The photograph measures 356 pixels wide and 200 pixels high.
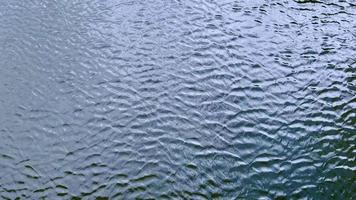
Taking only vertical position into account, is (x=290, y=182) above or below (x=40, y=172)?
below

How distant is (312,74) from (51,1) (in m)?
21.2

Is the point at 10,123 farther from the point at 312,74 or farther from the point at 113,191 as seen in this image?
the point at 312,74

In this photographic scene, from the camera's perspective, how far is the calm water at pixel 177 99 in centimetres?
2377

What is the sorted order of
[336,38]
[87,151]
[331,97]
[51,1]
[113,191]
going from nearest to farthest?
[113,191]
[87,151]
[331,97]
[336,38]
[51,1]

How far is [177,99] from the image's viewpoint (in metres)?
28.5

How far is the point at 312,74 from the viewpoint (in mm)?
30375

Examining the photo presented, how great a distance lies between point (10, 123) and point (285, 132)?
15.7m

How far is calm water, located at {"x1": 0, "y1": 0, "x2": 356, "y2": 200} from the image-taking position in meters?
23.8

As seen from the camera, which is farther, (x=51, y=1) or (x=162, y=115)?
(x=51, y=1)

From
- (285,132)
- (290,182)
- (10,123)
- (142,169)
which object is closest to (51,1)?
(10,123)

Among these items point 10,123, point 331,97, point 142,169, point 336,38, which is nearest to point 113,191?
point 142,169

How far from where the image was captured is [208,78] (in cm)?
3009

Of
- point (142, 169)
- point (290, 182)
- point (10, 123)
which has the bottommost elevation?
point (290, 182)

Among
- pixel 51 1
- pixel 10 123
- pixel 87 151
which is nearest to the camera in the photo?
pixel 87 151
